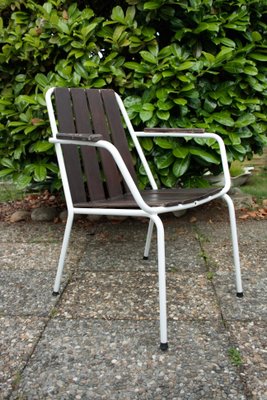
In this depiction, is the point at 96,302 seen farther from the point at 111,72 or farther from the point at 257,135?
the point at 257,135

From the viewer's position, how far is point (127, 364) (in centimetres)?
144

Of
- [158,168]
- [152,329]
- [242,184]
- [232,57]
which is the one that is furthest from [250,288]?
[242,184]

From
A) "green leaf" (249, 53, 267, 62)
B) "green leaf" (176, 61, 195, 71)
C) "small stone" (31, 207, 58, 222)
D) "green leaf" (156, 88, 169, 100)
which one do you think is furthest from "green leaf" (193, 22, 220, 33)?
"small stone" (31, 207, 58, 222)

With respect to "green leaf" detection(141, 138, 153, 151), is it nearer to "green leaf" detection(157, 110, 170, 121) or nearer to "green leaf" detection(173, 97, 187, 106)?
"green leaf" detection(157, 110, 170, 121)

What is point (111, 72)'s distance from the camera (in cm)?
274

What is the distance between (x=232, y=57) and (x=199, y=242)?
1.27 metres

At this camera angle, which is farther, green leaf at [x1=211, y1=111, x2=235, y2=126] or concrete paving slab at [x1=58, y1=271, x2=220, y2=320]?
green leaf at [x1=211, y1=111, x2=235, y2=126]

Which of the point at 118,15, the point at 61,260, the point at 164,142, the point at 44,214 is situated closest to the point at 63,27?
the point at 118,15

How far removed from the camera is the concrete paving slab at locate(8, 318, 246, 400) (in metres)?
1.30

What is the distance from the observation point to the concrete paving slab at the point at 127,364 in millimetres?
1302

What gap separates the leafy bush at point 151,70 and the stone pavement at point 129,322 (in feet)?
1.96


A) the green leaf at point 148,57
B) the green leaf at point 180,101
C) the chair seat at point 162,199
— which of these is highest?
the green leaf at point 148,57

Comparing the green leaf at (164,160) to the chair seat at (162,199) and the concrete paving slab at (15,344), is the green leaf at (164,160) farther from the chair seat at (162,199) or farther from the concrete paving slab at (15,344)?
the concrete paving slab at (15,344)

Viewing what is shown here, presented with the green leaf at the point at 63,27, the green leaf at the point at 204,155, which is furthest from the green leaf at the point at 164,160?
the green leaf at the point at 63,27
